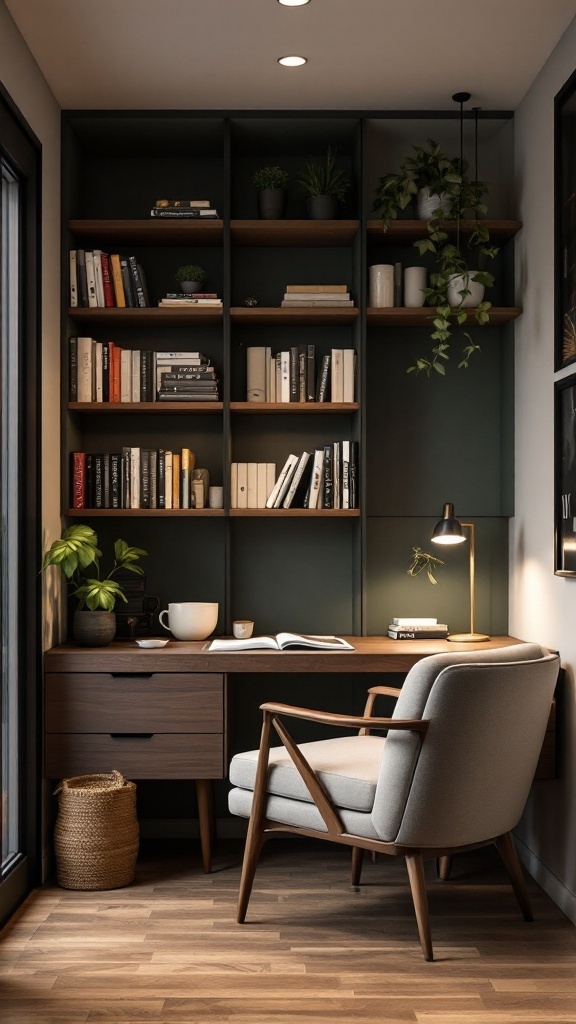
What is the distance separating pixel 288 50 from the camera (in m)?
3.41

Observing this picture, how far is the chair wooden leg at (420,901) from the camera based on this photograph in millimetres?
2844

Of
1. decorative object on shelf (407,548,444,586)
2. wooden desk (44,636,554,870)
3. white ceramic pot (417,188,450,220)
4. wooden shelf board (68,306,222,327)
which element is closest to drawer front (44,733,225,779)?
wooden desk (44,636,554,870)

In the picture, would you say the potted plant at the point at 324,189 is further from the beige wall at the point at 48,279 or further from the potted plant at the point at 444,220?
the beige wall at the point at 48,279

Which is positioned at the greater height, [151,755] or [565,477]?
[565,477]

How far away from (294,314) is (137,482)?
893 mm

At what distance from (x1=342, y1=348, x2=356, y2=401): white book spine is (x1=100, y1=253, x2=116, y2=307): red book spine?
3.07ft

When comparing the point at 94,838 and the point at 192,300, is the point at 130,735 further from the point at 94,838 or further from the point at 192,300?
the point at 192,300

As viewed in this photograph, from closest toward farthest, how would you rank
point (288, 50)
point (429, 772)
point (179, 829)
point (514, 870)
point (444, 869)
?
point (429, 772), point (514, 870), point (288, 50), point (444, 869), point (179, 829)

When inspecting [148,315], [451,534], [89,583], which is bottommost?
[89,583]

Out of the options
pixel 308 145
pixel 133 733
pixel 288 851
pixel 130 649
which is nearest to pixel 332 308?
pixel 308 145

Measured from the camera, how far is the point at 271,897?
3.36 metres

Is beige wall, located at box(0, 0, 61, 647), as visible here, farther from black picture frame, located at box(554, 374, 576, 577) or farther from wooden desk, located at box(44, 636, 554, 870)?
black picture frame, located at box(554, 374, 576, 577)

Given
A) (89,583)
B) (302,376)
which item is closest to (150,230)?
(302,376)

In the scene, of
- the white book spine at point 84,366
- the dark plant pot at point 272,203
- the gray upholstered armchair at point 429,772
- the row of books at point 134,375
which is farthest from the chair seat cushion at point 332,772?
the dark plant pot at point 272,203
